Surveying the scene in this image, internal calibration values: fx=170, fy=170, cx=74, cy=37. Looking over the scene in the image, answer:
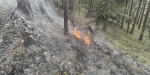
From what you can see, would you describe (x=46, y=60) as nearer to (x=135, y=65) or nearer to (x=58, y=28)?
(x=58, y=28)

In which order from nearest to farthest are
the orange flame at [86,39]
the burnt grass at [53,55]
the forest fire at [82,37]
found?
the burnt grass at [53,55], the forest fire at [82,37], the orange flame at [86,39]

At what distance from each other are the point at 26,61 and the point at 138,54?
11.4 metres

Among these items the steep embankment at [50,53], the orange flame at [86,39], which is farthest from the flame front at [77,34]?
the orange flame at [86,39]

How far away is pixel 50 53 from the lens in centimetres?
1324

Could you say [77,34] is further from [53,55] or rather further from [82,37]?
[53,55]

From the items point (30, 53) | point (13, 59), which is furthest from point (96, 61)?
point (13, 59)

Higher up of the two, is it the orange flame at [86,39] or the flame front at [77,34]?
the flame front at [77,34]

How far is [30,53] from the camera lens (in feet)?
41.1

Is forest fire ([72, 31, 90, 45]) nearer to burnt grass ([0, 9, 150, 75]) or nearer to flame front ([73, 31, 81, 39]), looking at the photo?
flame front ([73, 31, 81, 39])

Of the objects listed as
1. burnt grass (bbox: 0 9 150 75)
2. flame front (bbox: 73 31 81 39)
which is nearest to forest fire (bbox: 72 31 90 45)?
flame front (bbox: 73 31 81 39)

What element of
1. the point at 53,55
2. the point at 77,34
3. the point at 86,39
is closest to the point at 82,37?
the point at 86,39

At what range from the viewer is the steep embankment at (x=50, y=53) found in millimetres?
11664

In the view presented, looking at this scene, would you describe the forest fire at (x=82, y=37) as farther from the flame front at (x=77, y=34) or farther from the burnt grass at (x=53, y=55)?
the burnt grass at (x=53, y=55)

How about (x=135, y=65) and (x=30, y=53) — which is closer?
(x=30, y=53)
